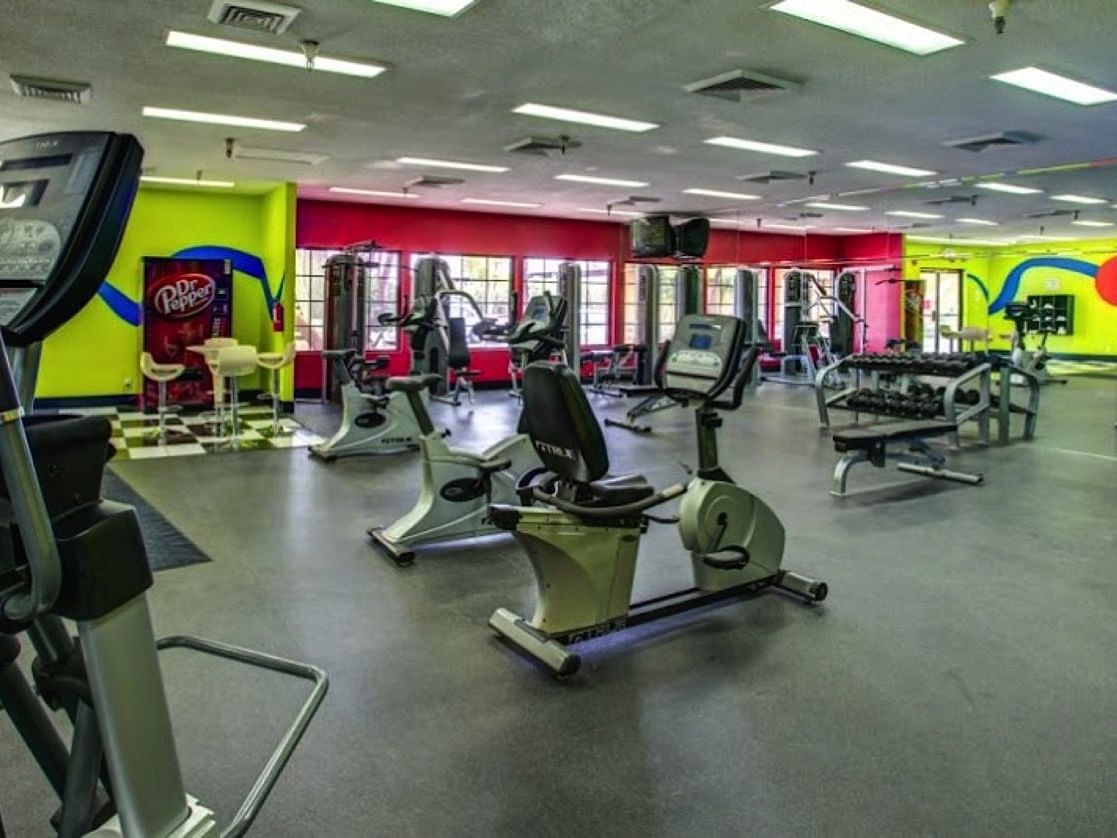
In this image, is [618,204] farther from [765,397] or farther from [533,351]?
[533,351]

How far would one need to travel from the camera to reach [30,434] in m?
1.02

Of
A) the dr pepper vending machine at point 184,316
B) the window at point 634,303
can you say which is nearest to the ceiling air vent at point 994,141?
the window at point 634,303

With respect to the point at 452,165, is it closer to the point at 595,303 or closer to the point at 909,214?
the point at 595,303

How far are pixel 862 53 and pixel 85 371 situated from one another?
871cm

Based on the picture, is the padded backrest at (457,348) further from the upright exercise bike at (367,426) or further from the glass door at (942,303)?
the glass door at (942,303)

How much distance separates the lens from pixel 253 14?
3967mm

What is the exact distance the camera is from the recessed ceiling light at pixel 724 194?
9.83 m

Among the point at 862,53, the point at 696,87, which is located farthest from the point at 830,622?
the point at 696,87

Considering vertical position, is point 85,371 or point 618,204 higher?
point 618,204

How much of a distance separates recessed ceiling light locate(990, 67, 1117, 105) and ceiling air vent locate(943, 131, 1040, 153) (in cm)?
105

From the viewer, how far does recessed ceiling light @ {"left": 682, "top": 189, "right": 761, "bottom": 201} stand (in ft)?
32.2

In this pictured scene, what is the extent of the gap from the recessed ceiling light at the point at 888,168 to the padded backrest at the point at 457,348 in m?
4.83

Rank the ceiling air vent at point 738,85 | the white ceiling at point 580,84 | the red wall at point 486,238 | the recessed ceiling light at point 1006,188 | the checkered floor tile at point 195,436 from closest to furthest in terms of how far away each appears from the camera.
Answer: the white ceiling at point 580,84 < the ceiling air vent at point 738,85 < the checkered floor tile at point 195,436 < the recessed ceiling light at point 1006,188 < the red wall at point 486,238

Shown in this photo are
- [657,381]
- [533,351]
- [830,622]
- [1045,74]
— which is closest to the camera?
[830,622]
